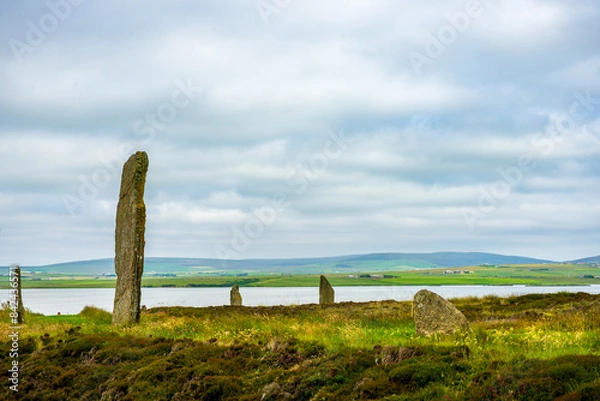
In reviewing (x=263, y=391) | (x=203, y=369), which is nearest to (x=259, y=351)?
(x=203, y=369)

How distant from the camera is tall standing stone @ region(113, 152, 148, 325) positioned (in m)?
23.7

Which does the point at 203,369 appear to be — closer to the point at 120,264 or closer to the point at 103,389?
the point at 103,389

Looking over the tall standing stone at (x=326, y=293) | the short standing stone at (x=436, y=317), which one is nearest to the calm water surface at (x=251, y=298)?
the tall standing stone at (x=326, y=293)

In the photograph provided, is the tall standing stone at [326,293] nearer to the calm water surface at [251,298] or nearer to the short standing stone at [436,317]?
the calm water surface at [251,298]

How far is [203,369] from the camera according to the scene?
1452cm

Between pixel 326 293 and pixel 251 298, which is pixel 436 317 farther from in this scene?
pixel 251 298

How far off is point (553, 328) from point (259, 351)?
832 centimetres

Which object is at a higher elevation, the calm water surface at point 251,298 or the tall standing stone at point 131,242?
the tall standing stone at point 131,242

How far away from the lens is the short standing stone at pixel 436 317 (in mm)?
16781

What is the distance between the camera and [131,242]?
23.9 meters

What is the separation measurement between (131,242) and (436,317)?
1273 cm

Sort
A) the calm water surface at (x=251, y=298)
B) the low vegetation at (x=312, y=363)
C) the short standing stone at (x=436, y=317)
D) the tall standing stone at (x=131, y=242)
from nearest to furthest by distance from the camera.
A: the low vegetation at (x=312, y=363) → the short standing stone at (x=436, y=317) → the tall standing stone at (x=131, y=242) → the calm water surface at (x=251, y=298)

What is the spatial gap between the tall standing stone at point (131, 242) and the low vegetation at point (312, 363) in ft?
8.36

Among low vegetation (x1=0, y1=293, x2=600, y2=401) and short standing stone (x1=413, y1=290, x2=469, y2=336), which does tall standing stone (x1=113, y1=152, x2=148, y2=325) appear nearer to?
low vegetation (x1=0, y1=293, x2=600, y2=401)
